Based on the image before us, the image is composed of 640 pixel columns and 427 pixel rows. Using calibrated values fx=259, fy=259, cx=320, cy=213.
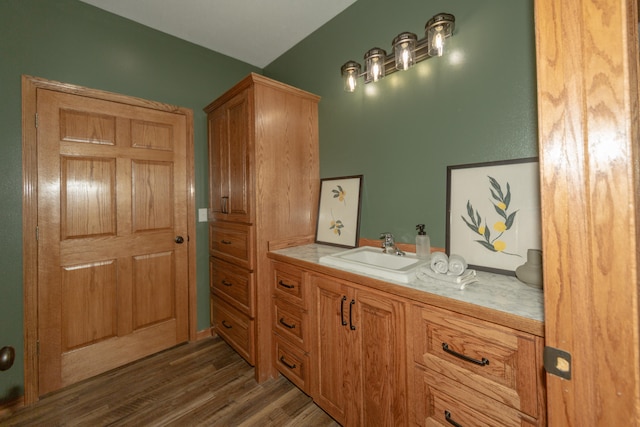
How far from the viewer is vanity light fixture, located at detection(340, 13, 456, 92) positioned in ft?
4.66

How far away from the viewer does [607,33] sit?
51cm

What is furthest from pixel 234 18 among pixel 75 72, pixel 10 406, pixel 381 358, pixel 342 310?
pixel 10 406

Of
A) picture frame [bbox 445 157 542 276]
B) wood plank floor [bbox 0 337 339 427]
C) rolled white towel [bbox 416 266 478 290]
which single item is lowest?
wood plank floor [bbox 0 337 339 427]

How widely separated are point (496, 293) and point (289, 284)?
1165 mm

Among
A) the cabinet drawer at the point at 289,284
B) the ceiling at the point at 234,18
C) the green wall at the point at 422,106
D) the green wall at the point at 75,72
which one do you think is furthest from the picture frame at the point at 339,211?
the ceiling at the point at 234,18

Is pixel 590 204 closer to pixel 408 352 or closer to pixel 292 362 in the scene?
pixel 408 352

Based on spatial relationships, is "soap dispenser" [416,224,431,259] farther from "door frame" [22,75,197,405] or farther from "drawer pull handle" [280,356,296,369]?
"door frame" [22,75,197,405]

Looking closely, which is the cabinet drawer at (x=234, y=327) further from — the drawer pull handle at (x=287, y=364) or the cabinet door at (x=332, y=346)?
the cabinet door at (x=332, y=346)

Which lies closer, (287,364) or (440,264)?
(440,264)

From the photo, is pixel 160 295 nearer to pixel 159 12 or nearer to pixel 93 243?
pixel 93 243

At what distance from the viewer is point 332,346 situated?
1.47 meters

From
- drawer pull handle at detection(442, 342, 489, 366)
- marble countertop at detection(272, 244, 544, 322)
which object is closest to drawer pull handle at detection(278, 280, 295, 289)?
marble countertop at detection(272, 244, 544, 322)

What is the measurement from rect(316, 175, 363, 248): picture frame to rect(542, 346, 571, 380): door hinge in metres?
1.39

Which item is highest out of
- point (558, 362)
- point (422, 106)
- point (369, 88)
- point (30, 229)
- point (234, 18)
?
point (234, 18)
